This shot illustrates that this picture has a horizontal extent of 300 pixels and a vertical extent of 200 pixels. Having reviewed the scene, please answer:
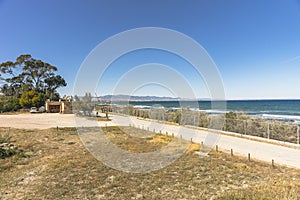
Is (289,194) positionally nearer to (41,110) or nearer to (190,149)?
(190,149)

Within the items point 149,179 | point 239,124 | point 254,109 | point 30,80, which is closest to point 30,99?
point 30,80

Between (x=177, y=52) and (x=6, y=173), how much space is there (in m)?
8.90

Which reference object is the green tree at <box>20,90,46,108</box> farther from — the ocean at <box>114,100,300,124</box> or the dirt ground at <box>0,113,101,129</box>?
the ocean at <box>114,100,300,124</box>

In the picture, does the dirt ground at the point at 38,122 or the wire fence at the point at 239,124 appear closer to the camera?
the wire fence at the point at 239,124

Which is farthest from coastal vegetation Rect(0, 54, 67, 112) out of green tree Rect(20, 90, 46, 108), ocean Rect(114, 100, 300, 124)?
ocean Rect(114, 100, 300, 124)

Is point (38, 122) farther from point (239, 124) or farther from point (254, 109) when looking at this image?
point (254, 109)

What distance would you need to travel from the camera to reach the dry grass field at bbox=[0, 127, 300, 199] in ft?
13.1

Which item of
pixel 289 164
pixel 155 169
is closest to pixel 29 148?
pixel 155 169

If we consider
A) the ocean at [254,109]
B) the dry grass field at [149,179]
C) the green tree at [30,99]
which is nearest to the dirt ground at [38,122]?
the ocean at [254,109]

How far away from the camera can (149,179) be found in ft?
16.1

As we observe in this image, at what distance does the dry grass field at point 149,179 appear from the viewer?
13.1ft

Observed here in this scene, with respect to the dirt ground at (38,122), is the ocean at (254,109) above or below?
above

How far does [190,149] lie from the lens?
791 cm

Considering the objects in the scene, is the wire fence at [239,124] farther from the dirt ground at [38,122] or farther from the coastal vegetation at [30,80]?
the coastal vegetation at [30,80]
